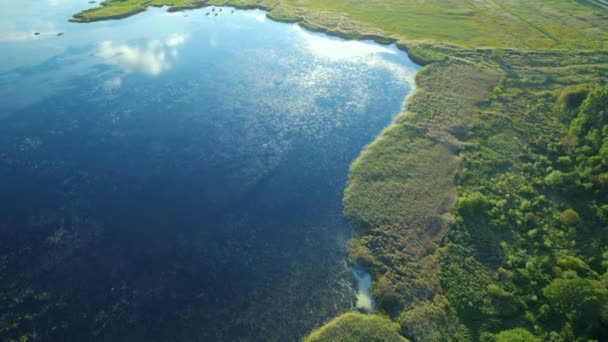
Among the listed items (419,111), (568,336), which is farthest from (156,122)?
(568,336)

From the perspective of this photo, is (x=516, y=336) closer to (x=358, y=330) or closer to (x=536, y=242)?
(x=358, y=330)

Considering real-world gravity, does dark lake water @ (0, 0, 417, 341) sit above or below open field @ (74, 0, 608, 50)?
below

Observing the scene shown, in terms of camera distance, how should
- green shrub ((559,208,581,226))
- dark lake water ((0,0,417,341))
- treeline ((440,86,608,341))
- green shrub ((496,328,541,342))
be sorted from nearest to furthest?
green shrub ((496,328,541,342)) → treeline ((440,86,608,341)) → dark lake water ((0,0,417,341)) → green shrub ((559,208,581,226))

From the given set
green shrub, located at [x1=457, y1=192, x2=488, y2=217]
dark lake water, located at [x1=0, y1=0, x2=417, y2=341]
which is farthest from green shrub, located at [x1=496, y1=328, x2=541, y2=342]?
green shrub, located at [x1=457, y1=192, x2=488, y2=217]

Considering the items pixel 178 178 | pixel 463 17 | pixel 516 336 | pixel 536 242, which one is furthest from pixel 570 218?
pixel 463 17

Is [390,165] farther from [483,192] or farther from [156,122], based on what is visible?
[156,122]

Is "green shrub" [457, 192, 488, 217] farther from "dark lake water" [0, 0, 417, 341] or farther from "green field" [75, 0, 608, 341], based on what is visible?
"dark lake water" [0, 0, 417, 341]
